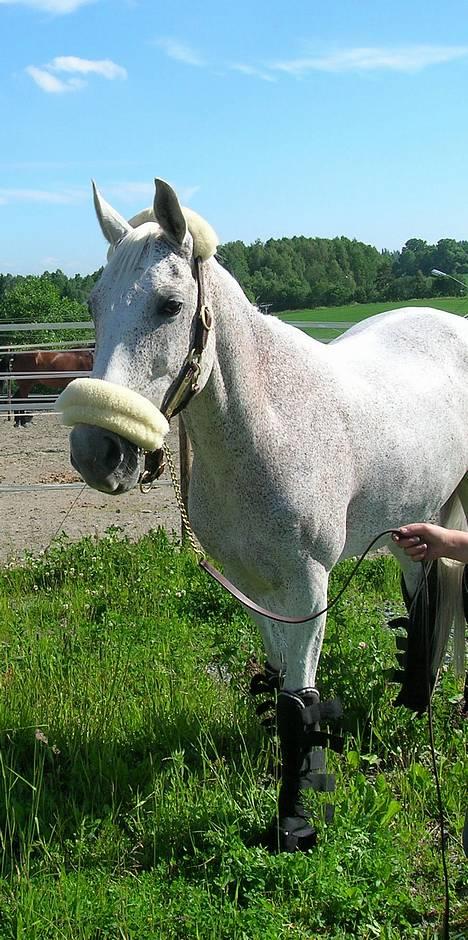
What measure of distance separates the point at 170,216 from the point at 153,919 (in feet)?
6.50

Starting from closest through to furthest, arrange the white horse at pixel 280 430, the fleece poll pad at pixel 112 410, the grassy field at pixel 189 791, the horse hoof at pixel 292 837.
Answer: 1. the fleece poll pad at pixel 112 410
2. the white horse at pixel 280 430
3. the grassy field at pixel 189 791
4. the horse hoof at pixel 292 837

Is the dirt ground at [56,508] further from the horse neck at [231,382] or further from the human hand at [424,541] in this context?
the human hand at [424,541]

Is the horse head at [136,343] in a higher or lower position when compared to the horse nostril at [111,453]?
higher

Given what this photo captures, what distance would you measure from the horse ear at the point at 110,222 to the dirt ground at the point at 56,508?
3621 mm

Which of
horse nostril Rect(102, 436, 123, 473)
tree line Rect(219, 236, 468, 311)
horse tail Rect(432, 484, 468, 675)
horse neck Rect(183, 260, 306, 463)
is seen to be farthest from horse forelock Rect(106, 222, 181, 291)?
tree line Rect(219, 236, 468, 311)

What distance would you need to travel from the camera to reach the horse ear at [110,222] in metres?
2.31

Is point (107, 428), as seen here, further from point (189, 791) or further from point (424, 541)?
point (189, 791)

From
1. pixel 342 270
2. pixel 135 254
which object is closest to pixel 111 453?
pixel 135 254

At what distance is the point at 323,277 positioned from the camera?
1747cm

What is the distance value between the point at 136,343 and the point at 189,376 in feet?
0.73

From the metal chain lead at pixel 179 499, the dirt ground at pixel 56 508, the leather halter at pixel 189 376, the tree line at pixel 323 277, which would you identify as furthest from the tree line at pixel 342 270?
the leather halter at pixel 189 376

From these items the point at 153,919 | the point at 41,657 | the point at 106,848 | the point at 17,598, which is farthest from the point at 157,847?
the point at 17,598

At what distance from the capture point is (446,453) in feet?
11.1

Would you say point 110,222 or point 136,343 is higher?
point 110,222
